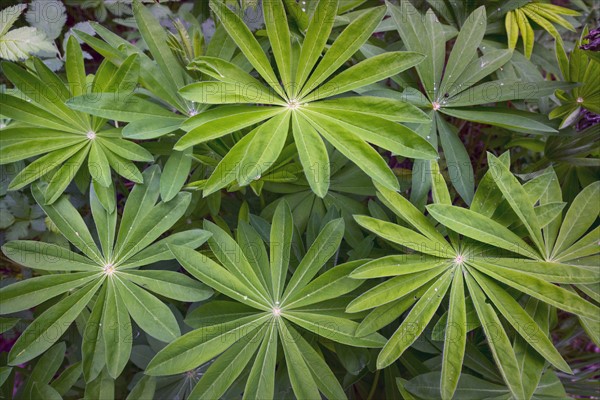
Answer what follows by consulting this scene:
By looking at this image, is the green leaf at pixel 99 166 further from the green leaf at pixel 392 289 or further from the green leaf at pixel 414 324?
the green leaf at pixel 414 324

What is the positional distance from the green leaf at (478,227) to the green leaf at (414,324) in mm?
122

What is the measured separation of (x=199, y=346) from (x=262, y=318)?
0.17 metres

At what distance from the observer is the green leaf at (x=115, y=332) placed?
1.14 m

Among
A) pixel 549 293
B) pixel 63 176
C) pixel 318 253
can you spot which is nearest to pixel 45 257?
pixel 63 176

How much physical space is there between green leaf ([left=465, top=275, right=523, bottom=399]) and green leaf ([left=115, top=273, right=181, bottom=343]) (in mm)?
736

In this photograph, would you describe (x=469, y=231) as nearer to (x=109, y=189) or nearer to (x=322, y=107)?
(x=322, y=107)

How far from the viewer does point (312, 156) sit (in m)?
1.08

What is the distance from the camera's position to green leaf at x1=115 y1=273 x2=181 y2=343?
1148mm

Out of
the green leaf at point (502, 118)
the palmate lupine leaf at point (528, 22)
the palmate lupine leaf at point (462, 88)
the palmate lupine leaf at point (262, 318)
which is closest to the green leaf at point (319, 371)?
the palmate lupine leaf at point (262, 318)

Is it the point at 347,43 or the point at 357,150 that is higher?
the point at 347,43

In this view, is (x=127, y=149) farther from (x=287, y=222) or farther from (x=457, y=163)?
(x=457, y=163)

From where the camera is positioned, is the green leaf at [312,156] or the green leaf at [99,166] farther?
the green leaf at [99,166]

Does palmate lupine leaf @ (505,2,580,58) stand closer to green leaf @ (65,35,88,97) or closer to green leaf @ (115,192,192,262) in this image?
green leaf @ (115,192,192,262)

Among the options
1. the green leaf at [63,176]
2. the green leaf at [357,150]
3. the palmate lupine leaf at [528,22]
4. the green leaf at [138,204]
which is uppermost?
the palmate lupine leaf at [528,22]
